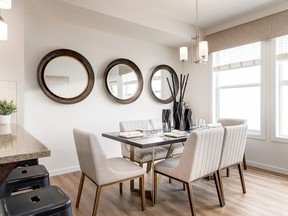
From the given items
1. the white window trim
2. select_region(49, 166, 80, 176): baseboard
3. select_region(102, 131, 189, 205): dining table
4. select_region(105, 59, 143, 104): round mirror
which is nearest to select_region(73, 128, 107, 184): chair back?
select_region(102, 131, 189, 205): dining table

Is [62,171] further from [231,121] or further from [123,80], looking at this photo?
[231,121]

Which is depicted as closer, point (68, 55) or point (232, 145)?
Result: point (232, 145)

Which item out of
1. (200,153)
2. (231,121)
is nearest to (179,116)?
(200,153)

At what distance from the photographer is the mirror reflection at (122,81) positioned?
3797mm

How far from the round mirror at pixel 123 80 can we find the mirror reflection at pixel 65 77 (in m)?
0.46

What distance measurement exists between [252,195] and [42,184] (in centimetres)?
239

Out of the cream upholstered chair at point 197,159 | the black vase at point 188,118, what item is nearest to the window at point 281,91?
the black vase at point 188,118

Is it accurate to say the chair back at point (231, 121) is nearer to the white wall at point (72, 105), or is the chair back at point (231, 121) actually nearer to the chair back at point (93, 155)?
the white wall at point (72, 105)

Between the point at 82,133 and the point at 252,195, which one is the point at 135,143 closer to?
the point at 82,133

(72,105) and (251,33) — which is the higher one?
(251,33)

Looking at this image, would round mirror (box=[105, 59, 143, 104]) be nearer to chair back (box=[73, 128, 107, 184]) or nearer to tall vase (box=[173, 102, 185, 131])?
tall vase (box=[173, 102, 185, 131])

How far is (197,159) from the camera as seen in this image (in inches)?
79.7

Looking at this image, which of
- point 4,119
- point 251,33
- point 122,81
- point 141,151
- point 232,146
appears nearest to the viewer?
point 4,119

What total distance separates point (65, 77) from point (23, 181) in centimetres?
215
